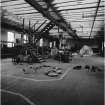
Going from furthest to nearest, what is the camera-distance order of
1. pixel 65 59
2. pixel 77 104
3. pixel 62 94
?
pixel 65 59 < pixel 62 94 < pixel 77 104

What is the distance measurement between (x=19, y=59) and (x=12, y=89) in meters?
5.54

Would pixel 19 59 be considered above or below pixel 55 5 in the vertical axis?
below

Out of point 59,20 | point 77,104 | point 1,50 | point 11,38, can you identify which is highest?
point 59,20

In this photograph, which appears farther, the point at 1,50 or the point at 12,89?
the point at 1,50

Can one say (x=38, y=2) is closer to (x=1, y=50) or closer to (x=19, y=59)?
(x=19, y=59)

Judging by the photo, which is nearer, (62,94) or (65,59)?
(62,94)

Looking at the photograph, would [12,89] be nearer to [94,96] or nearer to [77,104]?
[77,104]

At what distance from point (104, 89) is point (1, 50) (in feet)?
30.1

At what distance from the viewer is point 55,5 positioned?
20.2 feet

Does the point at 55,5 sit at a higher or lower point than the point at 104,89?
higher

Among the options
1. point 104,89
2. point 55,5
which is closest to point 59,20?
point 55,5

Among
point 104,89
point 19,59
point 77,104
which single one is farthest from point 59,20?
point 77,104

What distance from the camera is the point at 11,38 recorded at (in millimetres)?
11883


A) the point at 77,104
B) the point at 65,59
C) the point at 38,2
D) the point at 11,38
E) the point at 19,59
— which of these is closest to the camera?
the point at 77,104
